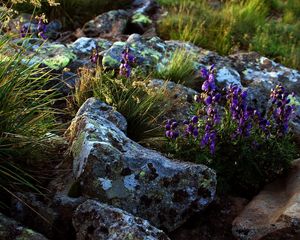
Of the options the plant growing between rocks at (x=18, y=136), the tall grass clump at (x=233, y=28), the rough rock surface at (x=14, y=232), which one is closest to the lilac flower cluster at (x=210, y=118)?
the plant growing between rocks at (x=18, y=136)

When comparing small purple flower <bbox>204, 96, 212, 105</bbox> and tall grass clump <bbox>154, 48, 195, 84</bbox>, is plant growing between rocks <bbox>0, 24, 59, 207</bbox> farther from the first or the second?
tall grass clump <bbox>154, 48, 195, 84</bbox>

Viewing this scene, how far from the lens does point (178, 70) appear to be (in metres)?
6.39

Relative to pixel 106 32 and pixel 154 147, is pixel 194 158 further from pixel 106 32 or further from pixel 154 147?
pixel 106 32

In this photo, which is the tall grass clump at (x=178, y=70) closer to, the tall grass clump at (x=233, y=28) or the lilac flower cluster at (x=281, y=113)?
the tall grass clump at (x=233, y=28)

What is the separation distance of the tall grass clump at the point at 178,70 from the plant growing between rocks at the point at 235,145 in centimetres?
167

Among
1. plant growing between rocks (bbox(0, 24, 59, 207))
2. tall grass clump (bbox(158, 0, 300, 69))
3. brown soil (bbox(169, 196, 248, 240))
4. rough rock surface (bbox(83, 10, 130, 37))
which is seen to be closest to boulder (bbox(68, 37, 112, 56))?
rough rock surface (bbox(83, 10, 130, 37))

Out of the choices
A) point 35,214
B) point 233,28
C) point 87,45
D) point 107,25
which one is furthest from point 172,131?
point 233,28

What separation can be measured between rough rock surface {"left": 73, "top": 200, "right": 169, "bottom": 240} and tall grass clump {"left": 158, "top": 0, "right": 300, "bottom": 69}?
5.00 meters

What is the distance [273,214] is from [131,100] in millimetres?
1947

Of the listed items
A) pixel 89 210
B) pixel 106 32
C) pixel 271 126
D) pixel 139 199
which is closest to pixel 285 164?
pixel 271 126

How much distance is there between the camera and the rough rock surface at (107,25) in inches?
314

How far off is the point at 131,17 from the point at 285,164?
15.7 feet

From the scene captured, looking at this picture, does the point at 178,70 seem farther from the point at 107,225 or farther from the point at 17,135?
the point at 107,225

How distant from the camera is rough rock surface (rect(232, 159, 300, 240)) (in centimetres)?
376
